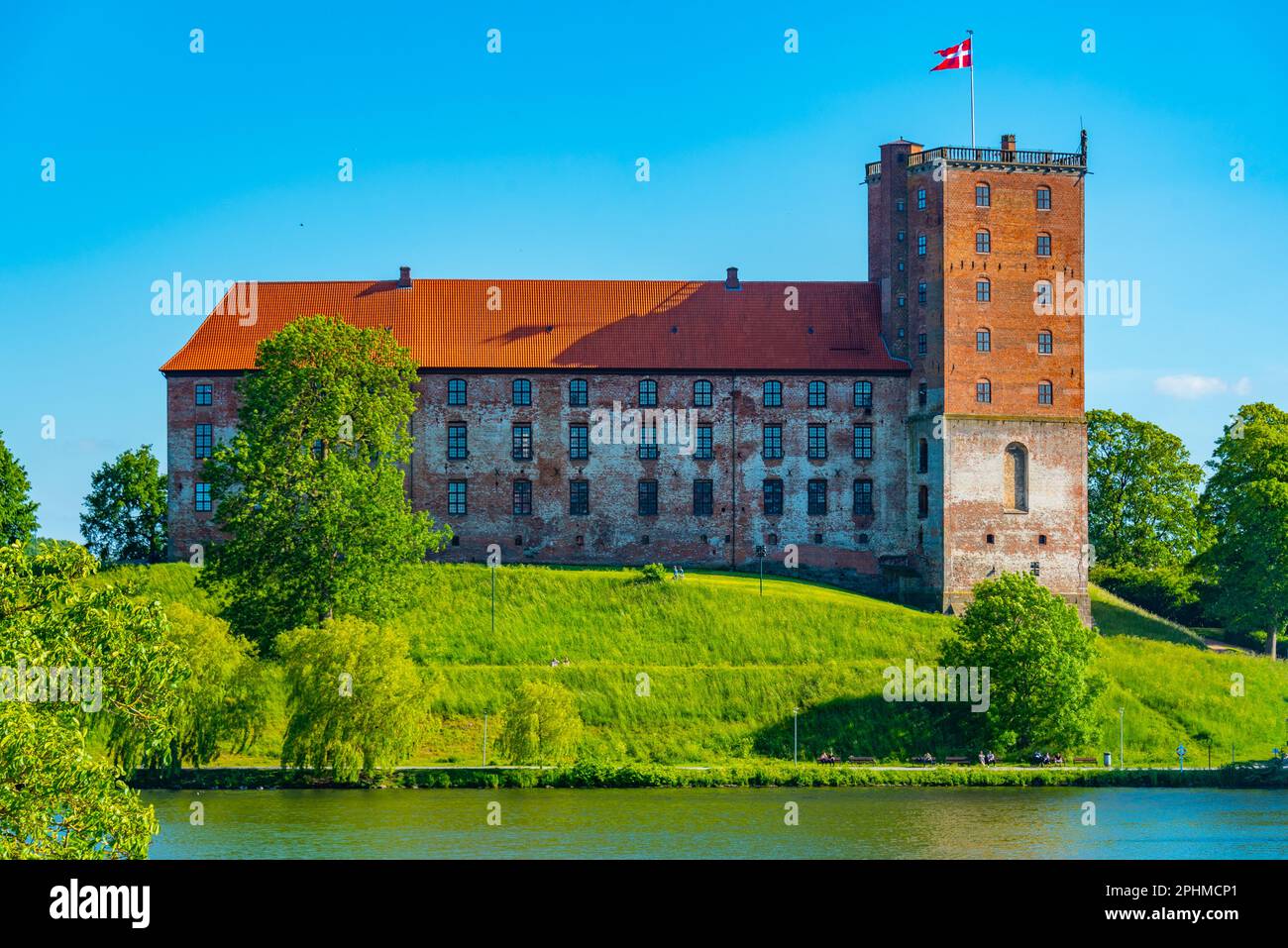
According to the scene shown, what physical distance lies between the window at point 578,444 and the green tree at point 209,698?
910 inches

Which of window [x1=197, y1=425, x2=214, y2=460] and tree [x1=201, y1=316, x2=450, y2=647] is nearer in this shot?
tree [x1=201, y1=316, x2=450, y2=647]

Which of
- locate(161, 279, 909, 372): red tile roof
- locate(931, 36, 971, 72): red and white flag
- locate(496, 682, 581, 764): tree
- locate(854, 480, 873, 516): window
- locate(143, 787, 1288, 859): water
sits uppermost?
locate(931, 36, 971, 72): red and white flag

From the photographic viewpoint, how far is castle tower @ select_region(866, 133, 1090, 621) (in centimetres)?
6359

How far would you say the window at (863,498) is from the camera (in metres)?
66.3

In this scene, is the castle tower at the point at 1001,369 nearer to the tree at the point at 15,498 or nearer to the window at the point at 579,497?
the window at the point at 579,497

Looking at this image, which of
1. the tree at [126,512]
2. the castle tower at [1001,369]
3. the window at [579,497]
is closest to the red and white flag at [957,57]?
the castle tower at [1001,369]

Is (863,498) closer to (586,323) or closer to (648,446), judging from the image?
(648,446)

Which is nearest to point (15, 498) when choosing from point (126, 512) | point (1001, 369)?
point (126, 512)

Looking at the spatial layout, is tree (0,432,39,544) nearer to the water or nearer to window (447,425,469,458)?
window (447,425,469,458)

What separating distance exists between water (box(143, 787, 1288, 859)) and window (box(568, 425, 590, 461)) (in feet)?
78.2

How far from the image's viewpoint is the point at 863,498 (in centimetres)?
6644

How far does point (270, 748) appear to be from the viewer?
47.7 m

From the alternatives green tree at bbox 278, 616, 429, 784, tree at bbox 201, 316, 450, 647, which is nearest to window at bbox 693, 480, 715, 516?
tree at bbox 201, 316, 450, 647

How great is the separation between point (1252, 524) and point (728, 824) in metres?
34.0
